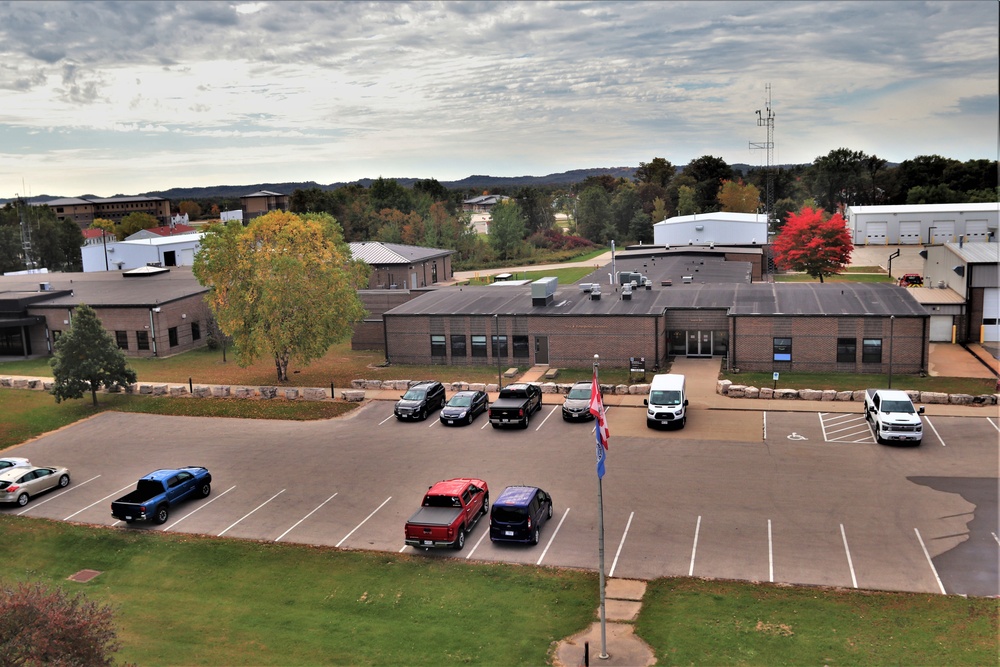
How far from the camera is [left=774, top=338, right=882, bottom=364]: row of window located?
→ 43.5 m

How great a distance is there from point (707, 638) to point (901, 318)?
96.5 feet

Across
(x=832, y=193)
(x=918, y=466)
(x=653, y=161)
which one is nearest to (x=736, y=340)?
(x=918, y=466)

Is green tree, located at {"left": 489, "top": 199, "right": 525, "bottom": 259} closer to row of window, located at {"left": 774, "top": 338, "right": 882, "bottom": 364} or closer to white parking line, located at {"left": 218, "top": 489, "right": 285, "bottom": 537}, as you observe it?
row of window, located at {"left": 774, "top": 338, "right": 882, "bottom": 364}

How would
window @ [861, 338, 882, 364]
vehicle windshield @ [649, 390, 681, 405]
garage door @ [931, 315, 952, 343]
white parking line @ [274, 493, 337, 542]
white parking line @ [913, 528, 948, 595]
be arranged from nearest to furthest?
1. white parking line @ [913, 528, 948, 595]
2. white parking line @ [274, 493, 337, 542]
3. vehicle windshield @ [649, 390, 681, 405]
4. window @ [861, 338, 882, 364]
5. garage door @ [931, 315, 952, 343]

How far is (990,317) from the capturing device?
5034cm

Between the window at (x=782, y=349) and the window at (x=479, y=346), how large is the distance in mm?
16474

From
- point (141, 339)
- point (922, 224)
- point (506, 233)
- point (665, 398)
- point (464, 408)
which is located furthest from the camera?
point (506, 233)

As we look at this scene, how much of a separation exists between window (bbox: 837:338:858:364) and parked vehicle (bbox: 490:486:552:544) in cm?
2524

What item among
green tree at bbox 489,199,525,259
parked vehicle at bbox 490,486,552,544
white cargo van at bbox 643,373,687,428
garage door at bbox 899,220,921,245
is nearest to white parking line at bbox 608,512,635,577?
parked vehicle at bbox 490,486,552,544

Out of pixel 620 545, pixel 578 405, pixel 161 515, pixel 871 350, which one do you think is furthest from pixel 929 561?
pixel 161 515

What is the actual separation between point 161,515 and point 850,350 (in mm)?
33895

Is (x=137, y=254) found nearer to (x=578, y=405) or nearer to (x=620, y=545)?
(x=578, y=405)

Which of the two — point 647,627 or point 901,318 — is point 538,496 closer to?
point 647,627

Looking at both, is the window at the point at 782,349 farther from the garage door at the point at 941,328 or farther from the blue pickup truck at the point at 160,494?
the blue pickup truck at the point at 160,494
